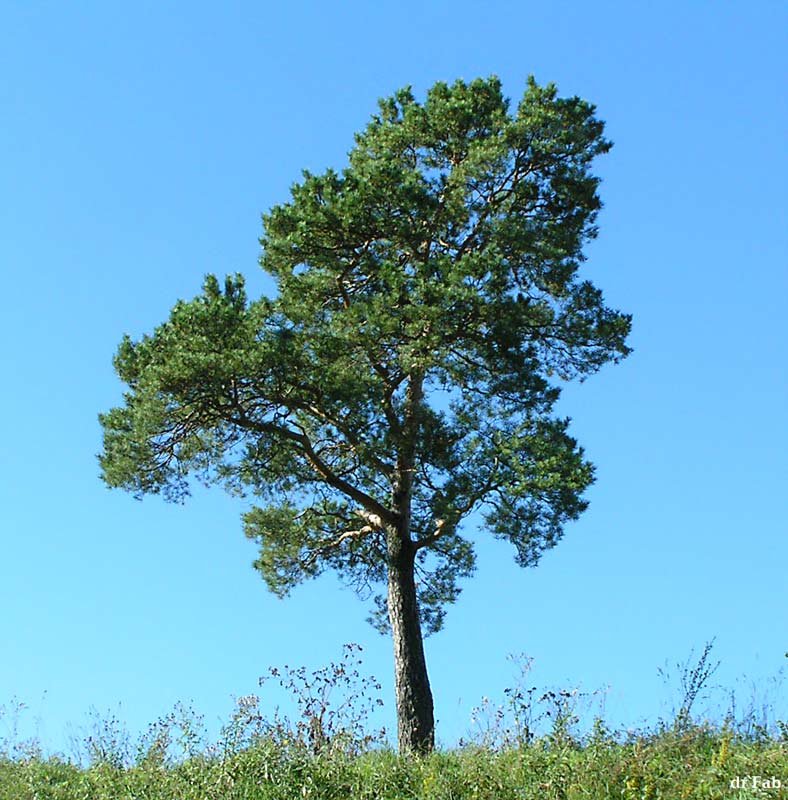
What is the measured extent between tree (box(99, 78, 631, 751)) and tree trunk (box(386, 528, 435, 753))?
0.02m

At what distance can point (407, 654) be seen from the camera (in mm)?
14047

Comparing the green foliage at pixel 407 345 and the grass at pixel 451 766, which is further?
the green foliage at pixel 407 345

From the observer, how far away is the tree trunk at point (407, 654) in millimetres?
13477

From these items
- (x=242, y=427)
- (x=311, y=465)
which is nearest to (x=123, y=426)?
(x=242, y=427)

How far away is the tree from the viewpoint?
13969 millimetres

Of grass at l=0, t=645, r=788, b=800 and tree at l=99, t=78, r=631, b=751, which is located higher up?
tree at l=99, t=78, r=631, b=751

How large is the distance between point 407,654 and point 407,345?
4.26 meters

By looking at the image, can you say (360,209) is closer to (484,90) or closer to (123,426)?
(484,90)

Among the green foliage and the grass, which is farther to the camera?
the green foliage

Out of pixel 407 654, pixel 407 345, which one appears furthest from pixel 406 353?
pixel 407 654

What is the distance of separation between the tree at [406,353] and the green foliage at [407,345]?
0.03 metres

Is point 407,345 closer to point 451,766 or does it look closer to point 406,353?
point 406,353

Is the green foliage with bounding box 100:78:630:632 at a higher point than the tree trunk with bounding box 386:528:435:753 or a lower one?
higher

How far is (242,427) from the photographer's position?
585 inches
